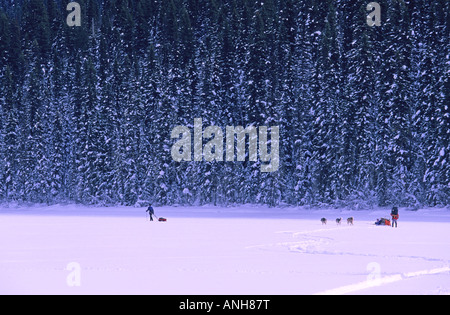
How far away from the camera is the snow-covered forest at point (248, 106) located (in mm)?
42688

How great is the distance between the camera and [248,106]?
167 feet

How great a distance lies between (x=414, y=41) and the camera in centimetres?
4562

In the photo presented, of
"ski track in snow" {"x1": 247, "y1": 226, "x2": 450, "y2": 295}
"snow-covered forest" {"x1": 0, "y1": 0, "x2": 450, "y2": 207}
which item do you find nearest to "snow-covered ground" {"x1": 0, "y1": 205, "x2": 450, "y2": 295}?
"ski track in snow" {"x1": 247, "y1": 226, "x2": 450, "y2": 295}

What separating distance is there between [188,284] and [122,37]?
207ft

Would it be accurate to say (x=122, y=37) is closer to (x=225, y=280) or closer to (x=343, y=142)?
(x=343, y=142)

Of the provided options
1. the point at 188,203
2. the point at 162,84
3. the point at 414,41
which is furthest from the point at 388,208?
the point at 162,84
